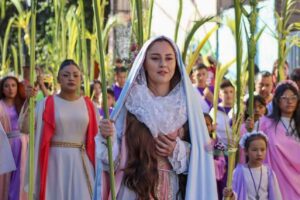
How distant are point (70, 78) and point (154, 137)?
2545mm

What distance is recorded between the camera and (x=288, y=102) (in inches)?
282

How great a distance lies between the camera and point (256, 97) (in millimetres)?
7883

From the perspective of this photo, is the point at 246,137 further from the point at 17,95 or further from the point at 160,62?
the point at 17,95

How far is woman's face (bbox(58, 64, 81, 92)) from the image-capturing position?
23.6ft

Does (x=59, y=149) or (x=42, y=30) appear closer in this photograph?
(x=59, y=149)

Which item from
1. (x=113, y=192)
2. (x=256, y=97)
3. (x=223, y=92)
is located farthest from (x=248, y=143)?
(x=113, y=192)

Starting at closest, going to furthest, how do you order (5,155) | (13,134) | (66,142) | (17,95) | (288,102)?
(5,155)
(288,102)
(66,142)
(13,134)
(17,95)

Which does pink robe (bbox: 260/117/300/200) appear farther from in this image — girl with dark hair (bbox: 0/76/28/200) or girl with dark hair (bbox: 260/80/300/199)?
girl with dark hair (bbox: 0/76/28/200)

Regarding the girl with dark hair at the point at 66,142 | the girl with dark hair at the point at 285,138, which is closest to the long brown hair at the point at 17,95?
the girl with dark hair at the point at 66,142

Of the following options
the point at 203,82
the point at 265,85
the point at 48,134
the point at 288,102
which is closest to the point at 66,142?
the point at 48,134

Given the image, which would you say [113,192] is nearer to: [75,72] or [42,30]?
[75,72]

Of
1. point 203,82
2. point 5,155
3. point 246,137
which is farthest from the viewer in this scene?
point 203,82

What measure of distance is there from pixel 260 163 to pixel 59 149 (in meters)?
1.61

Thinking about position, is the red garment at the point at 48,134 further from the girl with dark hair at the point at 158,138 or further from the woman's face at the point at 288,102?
the girl with dark hair at the point at 158,138
